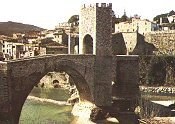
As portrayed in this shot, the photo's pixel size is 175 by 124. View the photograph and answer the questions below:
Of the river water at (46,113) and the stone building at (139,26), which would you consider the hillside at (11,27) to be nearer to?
the stone building at (139,26)

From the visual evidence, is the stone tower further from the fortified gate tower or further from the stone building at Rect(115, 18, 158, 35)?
the stone building at Rect(115, 18, 158, 35)

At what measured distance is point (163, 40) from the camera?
59719 mm

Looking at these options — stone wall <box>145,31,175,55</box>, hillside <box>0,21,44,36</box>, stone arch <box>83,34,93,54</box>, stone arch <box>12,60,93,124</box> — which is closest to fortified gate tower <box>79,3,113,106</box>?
stone arch <box>12,60,93,124</box>

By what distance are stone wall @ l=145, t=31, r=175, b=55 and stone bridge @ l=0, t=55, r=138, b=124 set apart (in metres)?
20.0

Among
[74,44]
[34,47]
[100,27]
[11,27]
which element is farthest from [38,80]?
[11,27]

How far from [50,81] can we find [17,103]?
25.3 metres

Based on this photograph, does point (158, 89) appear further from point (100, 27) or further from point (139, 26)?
point (139, 26)

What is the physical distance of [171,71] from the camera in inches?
2024

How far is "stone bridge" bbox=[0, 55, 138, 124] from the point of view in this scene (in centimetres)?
2528

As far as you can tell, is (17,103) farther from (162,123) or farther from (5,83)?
(162,123)

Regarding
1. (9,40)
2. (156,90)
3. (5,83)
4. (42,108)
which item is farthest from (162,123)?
(9,40)

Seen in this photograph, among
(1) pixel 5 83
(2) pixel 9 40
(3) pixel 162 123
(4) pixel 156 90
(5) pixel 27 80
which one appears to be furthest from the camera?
(2) pixel 9 40

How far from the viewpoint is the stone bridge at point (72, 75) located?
82.9 ft

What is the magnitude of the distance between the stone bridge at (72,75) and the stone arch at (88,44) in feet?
6.60
